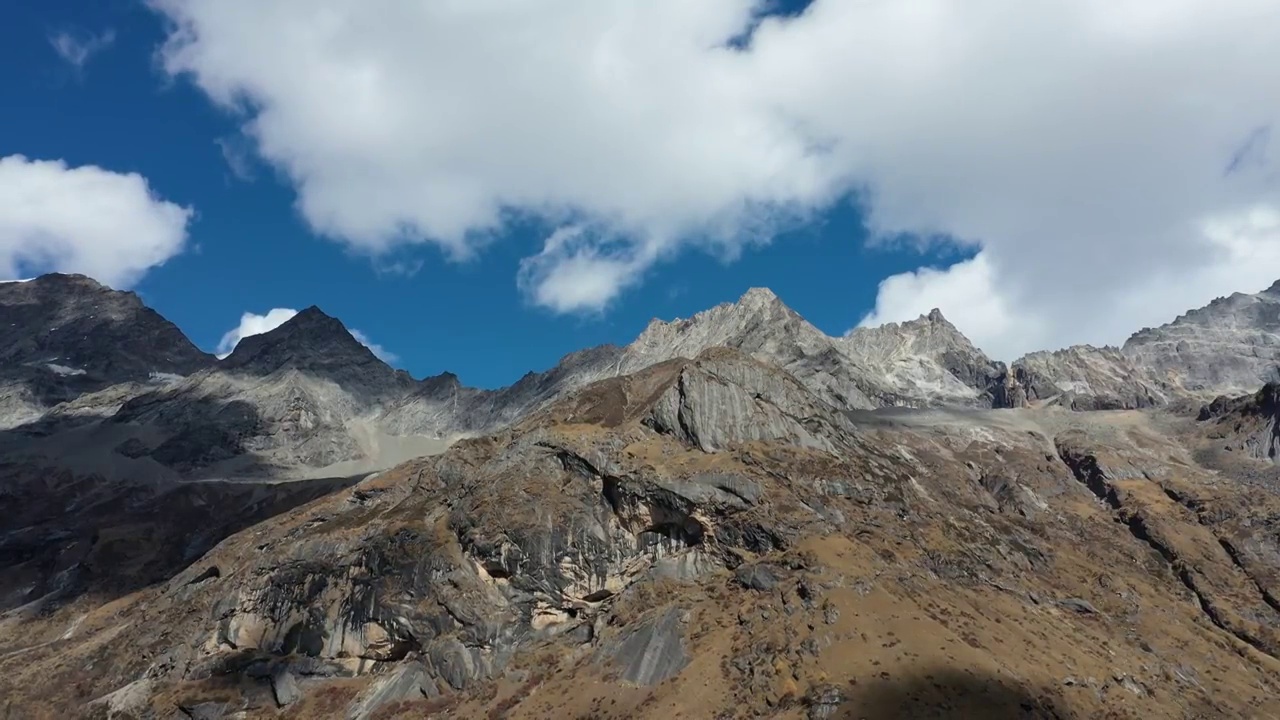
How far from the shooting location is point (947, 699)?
6738 centimetres

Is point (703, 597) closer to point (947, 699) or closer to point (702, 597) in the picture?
point (702, 597)

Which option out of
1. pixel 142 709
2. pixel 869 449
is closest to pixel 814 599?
pixel 869 449

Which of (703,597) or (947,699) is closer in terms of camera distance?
(947,699)

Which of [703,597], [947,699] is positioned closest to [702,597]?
[703,597]

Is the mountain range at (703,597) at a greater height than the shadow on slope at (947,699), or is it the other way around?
the mountain range at (703,597)

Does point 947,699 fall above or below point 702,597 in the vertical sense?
below

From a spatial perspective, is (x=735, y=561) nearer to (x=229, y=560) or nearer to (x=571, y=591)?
(x=571, y=591)

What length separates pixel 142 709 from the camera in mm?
98312

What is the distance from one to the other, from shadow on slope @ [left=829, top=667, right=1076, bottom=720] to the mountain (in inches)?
10.2

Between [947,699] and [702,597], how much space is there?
28939mm

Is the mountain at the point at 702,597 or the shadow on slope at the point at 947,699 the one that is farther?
the mountain at the point at 702,597

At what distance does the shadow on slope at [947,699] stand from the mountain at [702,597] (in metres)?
0.26

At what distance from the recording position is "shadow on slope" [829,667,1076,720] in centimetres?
6612

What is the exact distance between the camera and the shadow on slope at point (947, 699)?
66.1m
